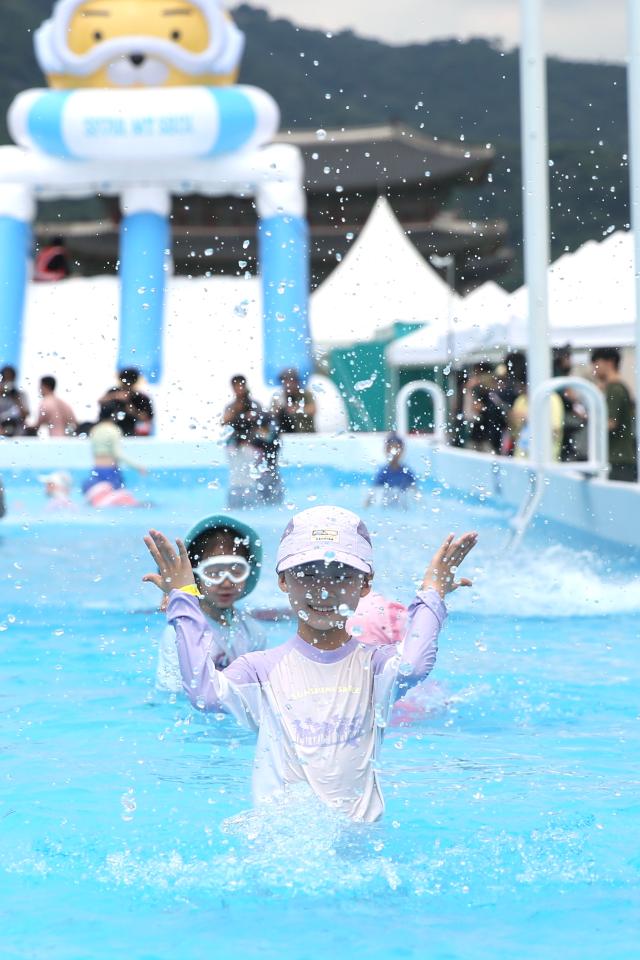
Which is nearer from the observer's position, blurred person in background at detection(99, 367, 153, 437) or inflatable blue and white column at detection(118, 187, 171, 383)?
blurred person in background at detection(99, 367, 153, 437)

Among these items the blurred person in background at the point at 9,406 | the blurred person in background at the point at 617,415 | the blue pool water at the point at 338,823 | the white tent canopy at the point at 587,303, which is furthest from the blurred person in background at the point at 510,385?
the blue pool water at the point at 338,823

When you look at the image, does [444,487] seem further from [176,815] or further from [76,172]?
[176,815]

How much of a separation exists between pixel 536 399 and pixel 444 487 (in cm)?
450

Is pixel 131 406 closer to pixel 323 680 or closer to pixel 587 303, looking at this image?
pixel 587 303

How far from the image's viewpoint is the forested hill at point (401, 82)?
80.7 m

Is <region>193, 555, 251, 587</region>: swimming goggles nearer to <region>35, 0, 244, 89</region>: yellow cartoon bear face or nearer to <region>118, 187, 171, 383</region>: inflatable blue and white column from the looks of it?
<region>118, 187, 171, 383</region>: inflatable blue and white column

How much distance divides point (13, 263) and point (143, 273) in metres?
1.71

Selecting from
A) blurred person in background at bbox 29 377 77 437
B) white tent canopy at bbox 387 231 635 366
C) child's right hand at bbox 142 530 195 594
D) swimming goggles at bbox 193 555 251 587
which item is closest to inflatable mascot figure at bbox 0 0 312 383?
blurred person in background at bbox 29 377 77 437

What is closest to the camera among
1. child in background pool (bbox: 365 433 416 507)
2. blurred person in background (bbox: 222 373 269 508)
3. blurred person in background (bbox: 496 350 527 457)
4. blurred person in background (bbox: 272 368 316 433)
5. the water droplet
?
the water droplet

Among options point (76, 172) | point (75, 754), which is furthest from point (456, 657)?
point (76, 172)

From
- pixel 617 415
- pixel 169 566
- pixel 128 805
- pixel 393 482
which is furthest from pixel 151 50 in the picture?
pixel 169 566

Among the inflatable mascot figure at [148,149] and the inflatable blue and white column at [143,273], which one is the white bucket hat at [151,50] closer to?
the inflatable mascot figure at [148,149]

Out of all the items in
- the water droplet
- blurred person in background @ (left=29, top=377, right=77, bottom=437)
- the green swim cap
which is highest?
blurred person in background @ (left=29, top=377, right=77, bottom=437)

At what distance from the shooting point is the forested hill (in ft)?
265
